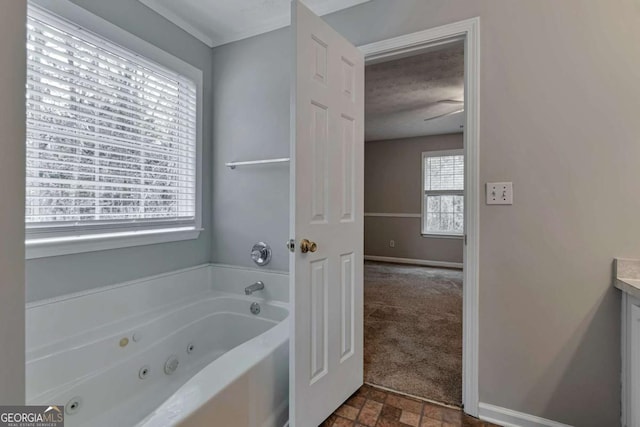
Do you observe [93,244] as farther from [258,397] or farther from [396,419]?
[396,419]

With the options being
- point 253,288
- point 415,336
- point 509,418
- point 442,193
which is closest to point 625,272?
point 509,418

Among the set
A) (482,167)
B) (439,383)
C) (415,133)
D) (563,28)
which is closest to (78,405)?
(439,383)

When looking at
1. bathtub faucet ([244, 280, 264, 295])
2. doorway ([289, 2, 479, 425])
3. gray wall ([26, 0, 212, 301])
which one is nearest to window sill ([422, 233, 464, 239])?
doorway ([289, 2, 479, 425])

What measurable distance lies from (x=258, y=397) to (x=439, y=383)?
119 centimetres

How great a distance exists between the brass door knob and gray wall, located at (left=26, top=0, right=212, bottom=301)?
1.24 meters

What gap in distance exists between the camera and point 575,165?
139 cm

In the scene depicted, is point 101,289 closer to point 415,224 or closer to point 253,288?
point 253,288

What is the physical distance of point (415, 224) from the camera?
582 centimetres

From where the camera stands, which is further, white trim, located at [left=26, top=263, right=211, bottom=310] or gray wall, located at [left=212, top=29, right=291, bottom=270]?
gray wall, located at [left=212, top=29, right=291, bottom=270]

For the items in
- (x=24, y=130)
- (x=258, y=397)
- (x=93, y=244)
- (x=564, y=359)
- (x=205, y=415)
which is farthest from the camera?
(x=93, y=244)

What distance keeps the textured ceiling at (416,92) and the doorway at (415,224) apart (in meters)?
0.01

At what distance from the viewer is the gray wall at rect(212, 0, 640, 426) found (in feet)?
4.35

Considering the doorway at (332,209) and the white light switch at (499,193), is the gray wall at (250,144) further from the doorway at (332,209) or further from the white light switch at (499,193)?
the white light switch at (499,193)

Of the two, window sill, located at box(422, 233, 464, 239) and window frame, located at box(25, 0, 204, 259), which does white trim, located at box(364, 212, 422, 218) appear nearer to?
window sill, located at box(422, 233, 464, 239)
